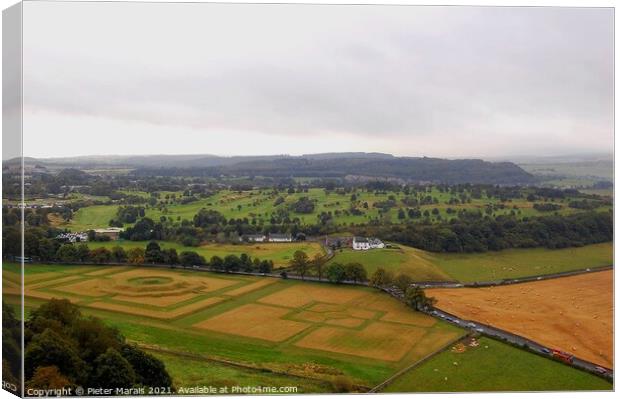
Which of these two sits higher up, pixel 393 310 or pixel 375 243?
pixel 375 243

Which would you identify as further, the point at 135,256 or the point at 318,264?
the point at 318,264

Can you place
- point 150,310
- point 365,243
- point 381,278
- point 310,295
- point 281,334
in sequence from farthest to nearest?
point 365,243
point 381,278
point 310,295
point 150,310
point 281,334

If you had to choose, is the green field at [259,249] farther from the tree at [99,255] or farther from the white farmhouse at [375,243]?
the white farmhouse at [375,243]

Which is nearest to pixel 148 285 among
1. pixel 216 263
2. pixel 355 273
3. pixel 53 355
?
pixel 216 263

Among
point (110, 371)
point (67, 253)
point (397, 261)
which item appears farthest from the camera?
point (397, 261)

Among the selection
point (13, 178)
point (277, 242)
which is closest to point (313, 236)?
point (277, 242)

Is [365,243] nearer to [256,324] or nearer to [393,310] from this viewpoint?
[393,310]

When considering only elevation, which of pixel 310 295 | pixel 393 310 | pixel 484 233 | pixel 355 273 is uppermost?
pixel 484 233
